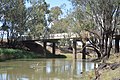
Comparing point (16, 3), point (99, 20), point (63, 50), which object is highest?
point (16, 3)

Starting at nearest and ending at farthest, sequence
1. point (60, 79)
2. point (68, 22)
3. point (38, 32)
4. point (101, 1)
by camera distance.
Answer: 1. point (60, 79)
2. point (101, 1)
3. point (68, 22)
4. point (38, 32)

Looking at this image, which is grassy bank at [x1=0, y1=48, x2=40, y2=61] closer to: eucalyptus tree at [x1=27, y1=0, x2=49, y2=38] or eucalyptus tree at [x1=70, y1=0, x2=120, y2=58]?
eucalyptus tree at [x1=27, y1=0, x2=49, y2=38]

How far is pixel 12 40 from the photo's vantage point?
72.2 m

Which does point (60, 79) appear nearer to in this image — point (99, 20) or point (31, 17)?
point (99, 20)

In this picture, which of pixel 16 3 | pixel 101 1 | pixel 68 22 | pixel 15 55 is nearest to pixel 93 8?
pixel 101 1

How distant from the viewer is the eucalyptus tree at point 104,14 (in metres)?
34.7

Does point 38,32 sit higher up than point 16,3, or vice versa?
point 16,3

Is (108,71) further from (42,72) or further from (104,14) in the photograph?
(104,14)

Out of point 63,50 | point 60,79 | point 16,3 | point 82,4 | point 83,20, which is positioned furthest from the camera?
point 63,50

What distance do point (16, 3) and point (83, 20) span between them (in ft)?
94.5

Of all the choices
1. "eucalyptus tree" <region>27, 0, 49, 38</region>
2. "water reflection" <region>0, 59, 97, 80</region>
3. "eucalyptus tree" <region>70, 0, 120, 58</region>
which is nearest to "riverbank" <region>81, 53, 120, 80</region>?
"water reflection" <region>0, 59, 97, 80</region>

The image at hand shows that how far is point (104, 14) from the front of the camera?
116 ft

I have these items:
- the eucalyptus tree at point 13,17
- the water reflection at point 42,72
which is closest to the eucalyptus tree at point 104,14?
the water reflection at point 42,72

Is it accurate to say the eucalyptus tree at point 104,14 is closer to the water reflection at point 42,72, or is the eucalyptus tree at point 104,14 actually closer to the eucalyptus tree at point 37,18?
the water reflection at point 42,72
